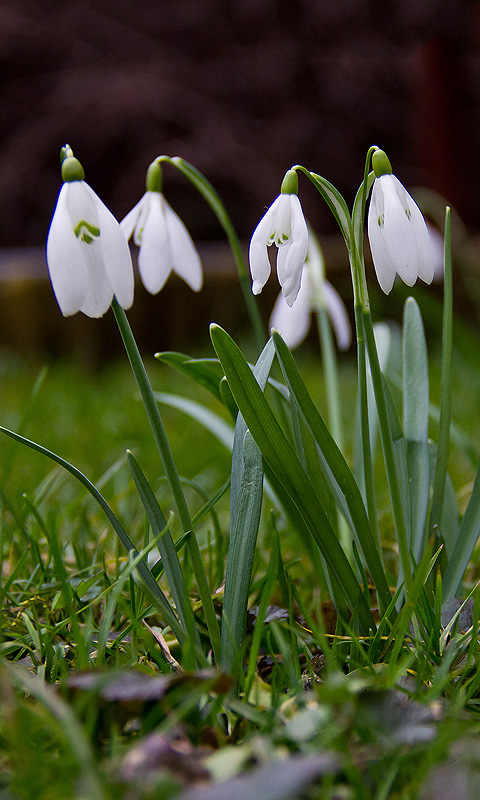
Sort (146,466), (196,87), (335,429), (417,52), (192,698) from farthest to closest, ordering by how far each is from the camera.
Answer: (196,87) → (417,52) → (146,466) → (335,429) → (192,698)

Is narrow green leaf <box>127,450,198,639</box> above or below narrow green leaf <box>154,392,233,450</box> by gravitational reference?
below

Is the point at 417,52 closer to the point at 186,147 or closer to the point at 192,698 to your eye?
the point at 186,147

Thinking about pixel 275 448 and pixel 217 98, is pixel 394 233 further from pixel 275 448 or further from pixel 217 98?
pixel 217 98

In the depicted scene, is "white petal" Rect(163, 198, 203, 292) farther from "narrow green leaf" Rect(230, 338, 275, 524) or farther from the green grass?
the green grass

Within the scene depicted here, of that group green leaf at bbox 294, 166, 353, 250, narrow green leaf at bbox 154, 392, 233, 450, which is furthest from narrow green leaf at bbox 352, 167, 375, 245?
narrow green leaf at bbox 154, 392, 233, 450

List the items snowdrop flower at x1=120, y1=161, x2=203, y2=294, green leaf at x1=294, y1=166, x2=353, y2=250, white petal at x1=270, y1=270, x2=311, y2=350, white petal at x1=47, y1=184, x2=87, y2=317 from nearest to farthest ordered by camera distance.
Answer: white petal at x1=47, y1=184, x2=87, y2=317, green leaf at x1=294, y1=166, x2=353, y2=250, snowdrop flower at x1=120, y1=161, x2=203, y2=294, white petal at x1=270, y1=270, x2=311, y2=350

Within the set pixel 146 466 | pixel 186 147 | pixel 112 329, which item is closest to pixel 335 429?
pixel 146 466

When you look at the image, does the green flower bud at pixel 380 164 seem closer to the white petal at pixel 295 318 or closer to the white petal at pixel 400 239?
the white petal at pixel 400 239
